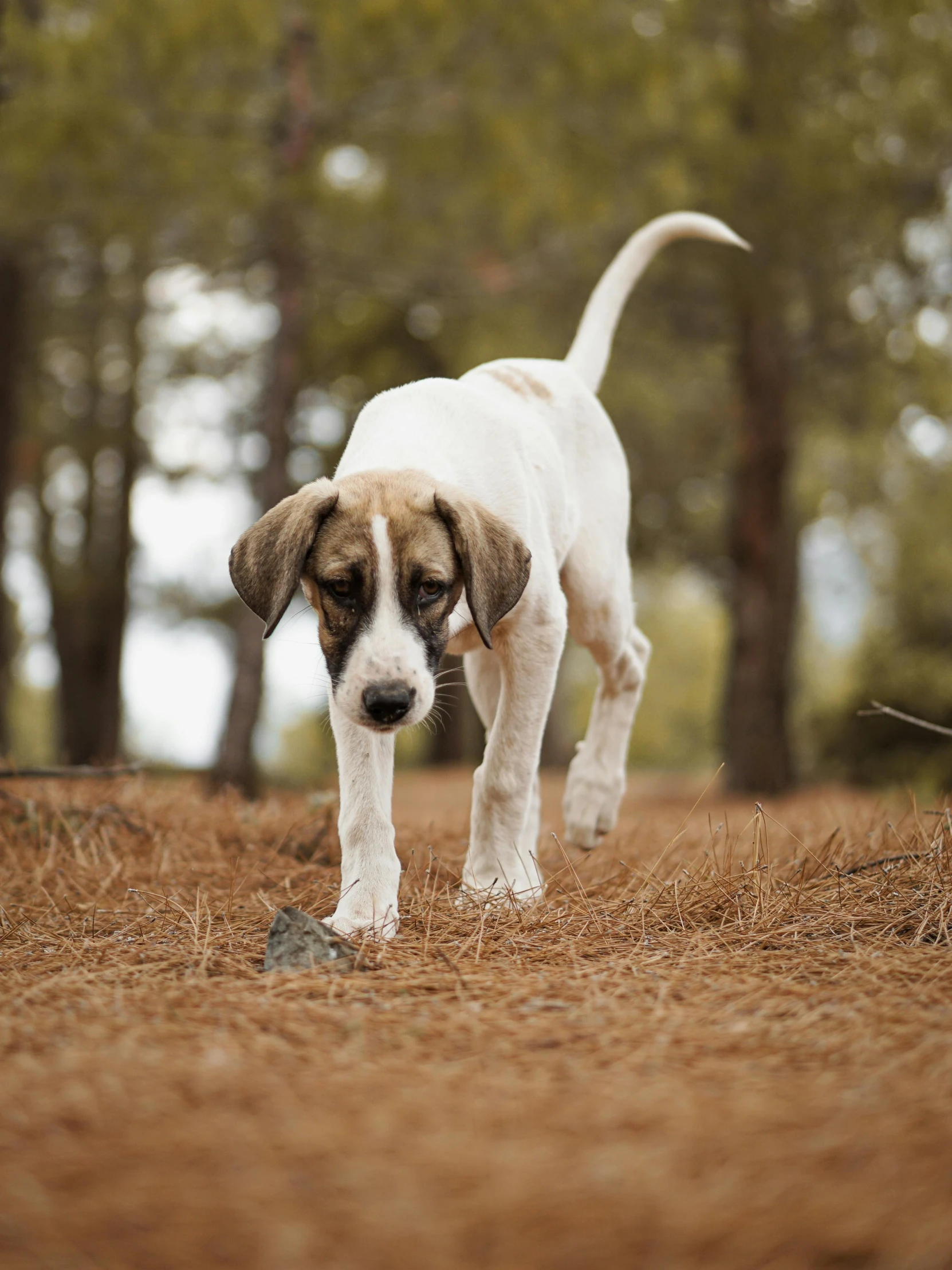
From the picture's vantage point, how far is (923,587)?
39.3 ft

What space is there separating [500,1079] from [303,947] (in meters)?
0.82

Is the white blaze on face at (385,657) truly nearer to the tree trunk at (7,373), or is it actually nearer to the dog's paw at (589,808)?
the dog's paw at (589,808)

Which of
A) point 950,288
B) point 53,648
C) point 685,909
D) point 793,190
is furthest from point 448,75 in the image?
point 53,648

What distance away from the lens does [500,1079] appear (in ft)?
5.87

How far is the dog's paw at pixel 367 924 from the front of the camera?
2.76 meters

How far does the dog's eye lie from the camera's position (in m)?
3.06

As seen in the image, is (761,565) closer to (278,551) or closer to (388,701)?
(278,551)

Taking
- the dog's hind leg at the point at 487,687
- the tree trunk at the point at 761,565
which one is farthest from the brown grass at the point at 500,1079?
the tree trunk at the point at 761,565

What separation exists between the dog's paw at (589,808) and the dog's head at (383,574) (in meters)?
1.26

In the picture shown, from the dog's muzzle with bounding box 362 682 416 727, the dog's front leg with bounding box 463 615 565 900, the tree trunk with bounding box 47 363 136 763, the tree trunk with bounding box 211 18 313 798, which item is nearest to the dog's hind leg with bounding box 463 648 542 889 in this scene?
the dog's front leg with bounding box 463 615 565 900

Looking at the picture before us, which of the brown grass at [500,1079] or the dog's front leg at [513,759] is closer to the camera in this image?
the brown grass at [500,1079]

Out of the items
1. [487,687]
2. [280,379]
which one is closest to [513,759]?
[487,687]

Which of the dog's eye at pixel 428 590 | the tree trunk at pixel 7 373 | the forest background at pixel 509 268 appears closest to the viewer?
the dog's eye at pixel 428 590

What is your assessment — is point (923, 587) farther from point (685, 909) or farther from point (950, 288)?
point (685, 909)
